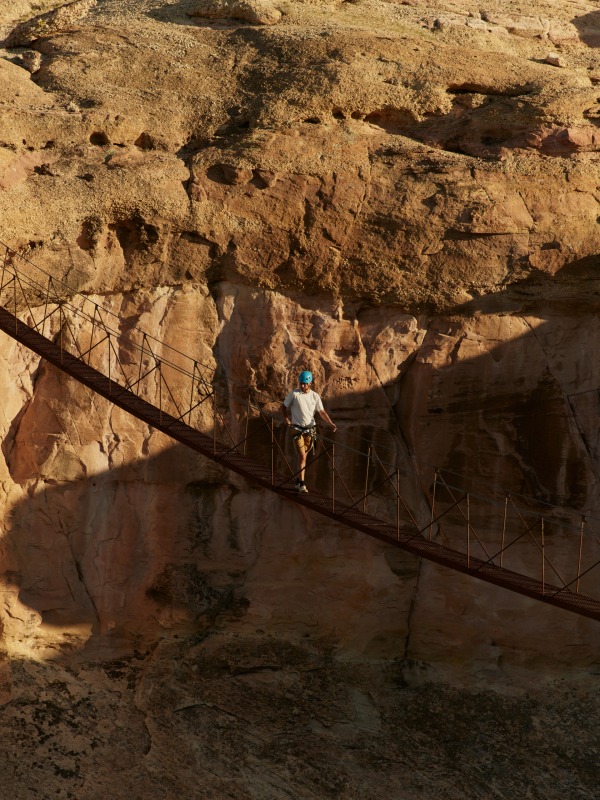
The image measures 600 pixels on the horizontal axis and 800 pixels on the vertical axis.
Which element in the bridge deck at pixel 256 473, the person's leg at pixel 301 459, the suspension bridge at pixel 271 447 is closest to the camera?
the bridge deck at pixel 256 473

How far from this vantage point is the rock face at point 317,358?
56.7 feet

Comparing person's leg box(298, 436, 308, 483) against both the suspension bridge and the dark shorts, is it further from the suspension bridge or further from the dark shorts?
the suspension bridge

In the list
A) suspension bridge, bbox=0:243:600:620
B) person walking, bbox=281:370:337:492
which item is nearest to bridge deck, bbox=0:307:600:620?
person walking, bbox=281:370:337:492

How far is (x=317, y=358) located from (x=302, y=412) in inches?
65.5

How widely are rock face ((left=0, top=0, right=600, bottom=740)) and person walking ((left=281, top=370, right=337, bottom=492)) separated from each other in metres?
1.40

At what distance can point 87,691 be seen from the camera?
1666cm

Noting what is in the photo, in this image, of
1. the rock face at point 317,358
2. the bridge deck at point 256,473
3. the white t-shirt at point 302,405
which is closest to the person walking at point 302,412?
the white t-shirt at point 302,405

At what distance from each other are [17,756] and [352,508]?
184 inches

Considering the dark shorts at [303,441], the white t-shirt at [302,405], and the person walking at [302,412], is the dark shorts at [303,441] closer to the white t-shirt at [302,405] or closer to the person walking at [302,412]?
the person walking at [302,412]

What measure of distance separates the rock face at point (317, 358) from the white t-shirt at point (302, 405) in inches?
55.8

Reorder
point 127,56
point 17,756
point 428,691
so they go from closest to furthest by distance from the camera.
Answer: point 17,756 → point 428,691 → point 127,56

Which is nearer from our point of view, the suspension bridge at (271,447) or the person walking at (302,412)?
the person walking at (302,412)

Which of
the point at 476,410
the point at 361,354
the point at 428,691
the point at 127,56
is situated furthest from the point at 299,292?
the point at 428,691

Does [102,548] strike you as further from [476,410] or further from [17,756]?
[476,410]
